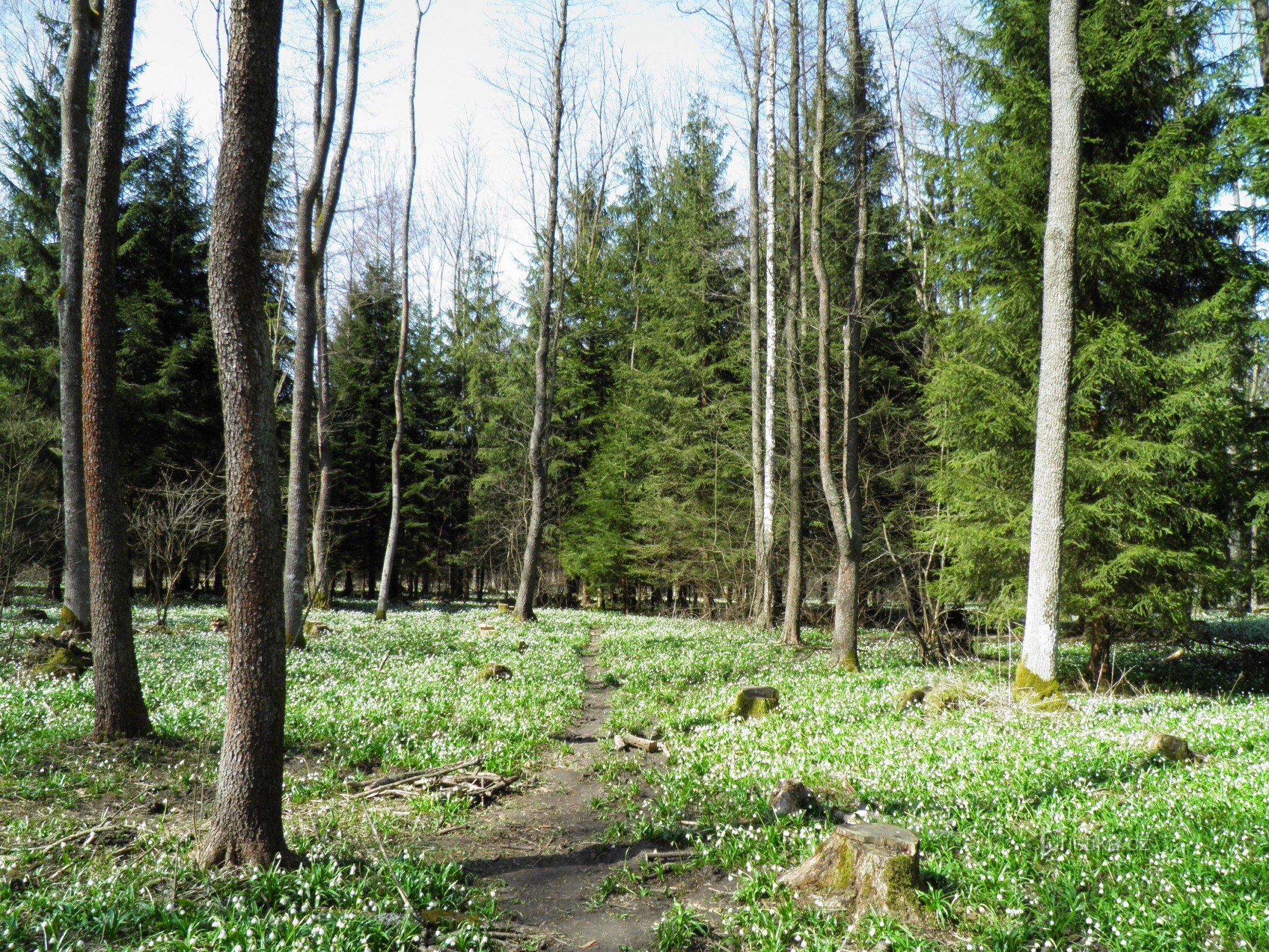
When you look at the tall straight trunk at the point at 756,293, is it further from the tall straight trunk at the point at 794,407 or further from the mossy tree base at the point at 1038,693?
the mossy tree base at the point at 1038,693

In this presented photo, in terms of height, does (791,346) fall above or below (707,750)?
above

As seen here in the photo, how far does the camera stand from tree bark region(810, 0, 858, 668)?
12.8m

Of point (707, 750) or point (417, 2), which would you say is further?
point (417, 2)

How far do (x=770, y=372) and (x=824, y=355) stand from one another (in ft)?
19.2

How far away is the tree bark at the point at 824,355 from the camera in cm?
1276

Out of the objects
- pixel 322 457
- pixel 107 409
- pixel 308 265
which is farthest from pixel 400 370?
pixel 107 409

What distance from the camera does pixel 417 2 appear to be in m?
21.0

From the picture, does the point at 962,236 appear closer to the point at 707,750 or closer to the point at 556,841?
the point at 707,750

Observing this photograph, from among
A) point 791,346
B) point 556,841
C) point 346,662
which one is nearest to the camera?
point 556,841

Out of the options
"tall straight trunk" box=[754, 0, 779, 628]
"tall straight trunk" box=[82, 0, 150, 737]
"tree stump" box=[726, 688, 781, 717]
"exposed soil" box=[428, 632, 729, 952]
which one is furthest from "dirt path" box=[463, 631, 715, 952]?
"tall straight trunk" box=[754, 0, 779, 628]

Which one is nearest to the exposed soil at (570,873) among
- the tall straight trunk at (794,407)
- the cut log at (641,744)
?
the cut log at (641,744)

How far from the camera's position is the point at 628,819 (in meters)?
6.00

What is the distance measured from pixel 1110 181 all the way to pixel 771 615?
12.6 metres

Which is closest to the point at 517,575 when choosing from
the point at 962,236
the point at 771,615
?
the point at 771,615
